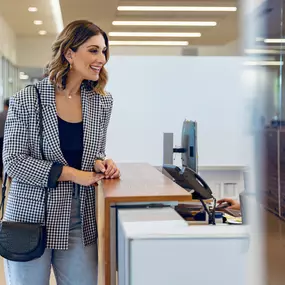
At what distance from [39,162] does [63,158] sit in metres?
0.07

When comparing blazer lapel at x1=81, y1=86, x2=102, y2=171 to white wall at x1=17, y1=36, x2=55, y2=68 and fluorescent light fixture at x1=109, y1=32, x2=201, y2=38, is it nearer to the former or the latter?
fluorescent light fixture at x1=109, y1=32, x2=201, y2=38

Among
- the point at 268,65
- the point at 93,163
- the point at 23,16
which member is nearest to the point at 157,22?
the point at 23,16

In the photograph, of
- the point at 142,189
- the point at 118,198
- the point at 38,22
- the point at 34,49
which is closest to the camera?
the point at 118,198

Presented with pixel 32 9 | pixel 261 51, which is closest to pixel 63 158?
pixel 261 51

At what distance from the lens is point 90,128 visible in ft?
4.99

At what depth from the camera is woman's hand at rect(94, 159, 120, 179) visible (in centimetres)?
152

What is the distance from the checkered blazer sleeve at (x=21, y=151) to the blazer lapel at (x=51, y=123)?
0.12ft

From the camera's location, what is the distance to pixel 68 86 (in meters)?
1.55

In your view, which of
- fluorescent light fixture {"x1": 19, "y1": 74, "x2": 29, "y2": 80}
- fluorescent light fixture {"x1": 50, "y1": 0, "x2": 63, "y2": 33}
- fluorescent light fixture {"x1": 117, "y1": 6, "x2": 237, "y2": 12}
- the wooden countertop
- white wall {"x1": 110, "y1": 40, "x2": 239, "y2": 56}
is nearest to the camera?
the wooden countertop

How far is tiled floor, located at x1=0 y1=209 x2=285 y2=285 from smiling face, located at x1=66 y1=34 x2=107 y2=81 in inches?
58.7

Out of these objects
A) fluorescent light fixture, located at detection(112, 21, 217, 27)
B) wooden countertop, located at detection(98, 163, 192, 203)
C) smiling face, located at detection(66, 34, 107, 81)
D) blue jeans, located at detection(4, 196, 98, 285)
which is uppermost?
fluorescent light fixture, located at detection(112, 21, 217, 27)

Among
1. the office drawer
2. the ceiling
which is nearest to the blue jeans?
the office drawer

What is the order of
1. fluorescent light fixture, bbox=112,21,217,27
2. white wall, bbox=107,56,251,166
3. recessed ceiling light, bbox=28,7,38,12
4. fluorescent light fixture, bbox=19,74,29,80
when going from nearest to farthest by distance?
white wall, bbox=107,56,251,166 < fluorescent light fixture, bbox=112,21,217,27 < recessed ceiling light, bbox=28,7,38,12 < fluorescent light fixture, bbox=19,74,29,80

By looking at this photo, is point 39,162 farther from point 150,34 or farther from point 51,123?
point 150,34
